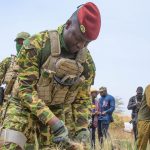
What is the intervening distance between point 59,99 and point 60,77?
0.20 m

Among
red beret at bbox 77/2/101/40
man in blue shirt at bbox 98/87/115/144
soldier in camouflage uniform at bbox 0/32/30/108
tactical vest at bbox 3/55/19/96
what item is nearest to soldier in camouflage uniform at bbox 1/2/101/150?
red beret at bbox 77/2/101/40

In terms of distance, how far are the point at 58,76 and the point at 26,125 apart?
0.44m

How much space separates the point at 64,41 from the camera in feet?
13.4

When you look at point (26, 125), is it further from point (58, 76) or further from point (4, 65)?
point (4, 65)

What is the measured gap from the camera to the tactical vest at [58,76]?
4082mm

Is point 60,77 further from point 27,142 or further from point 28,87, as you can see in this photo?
point 27,142

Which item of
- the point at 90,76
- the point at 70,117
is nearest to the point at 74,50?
the point at 90,76

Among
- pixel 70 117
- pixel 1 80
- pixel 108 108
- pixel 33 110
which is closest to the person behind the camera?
pixel 33 110

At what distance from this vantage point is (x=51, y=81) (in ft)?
13.8

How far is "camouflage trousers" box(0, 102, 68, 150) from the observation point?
4.07 m

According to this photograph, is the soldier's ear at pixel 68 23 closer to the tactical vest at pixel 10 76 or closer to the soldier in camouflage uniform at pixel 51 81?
the soldier in camouflage uniform at pixel 51 81

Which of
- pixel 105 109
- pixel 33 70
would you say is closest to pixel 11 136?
pixel 33 70

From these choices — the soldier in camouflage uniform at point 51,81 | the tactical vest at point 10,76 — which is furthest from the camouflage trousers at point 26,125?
the tactical vest at point 10,76

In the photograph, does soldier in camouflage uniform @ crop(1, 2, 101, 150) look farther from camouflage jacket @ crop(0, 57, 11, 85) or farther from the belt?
camouflage jacket @ crop(0, 57, 11, 85)
